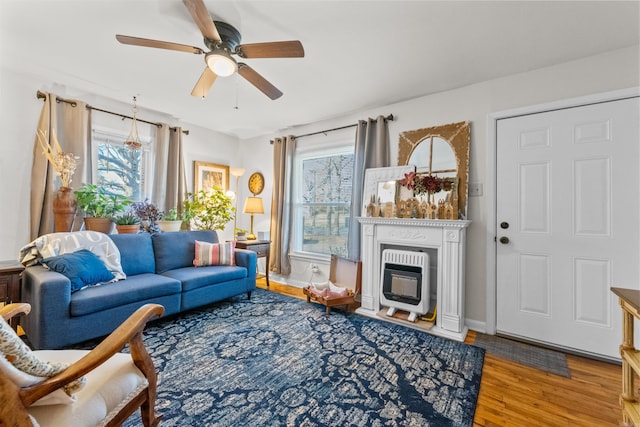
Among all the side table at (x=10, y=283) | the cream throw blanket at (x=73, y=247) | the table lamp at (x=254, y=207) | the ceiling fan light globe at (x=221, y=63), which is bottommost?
the side table at (x=10, y=283)

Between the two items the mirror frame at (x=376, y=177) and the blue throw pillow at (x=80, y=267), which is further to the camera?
the mirror frame at (x=376, y=177)

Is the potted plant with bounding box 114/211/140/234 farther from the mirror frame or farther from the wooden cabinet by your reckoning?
the wooden cabinet

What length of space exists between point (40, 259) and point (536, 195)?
437cm

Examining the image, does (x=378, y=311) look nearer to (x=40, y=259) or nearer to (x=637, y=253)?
(x=637, y=253)

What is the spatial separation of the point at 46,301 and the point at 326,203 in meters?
3.02

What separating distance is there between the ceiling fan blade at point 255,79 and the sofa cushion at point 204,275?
1944mm

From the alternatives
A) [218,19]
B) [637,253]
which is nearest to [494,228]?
[637,253]

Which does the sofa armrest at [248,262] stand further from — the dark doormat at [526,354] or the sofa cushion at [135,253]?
the dark doormat at [526,354]

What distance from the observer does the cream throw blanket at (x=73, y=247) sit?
228 centimetres

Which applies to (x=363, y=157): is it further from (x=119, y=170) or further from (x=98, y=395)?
(x=119, y=170)

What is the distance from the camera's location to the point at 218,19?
1915 millimetres

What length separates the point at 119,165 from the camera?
3.59 metres

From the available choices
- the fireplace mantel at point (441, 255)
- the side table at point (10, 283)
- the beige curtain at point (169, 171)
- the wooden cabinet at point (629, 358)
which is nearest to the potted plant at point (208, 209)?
the beige curtain at point (169, 171)

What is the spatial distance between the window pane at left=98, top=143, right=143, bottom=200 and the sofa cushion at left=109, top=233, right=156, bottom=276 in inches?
41.3
